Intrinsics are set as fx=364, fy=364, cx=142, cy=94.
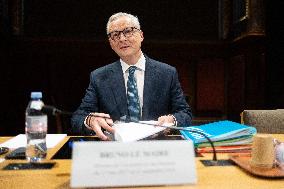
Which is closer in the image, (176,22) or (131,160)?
(131,160)

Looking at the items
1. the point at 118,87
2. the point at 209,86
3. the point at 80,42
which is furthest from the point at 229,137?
the point at 209,86

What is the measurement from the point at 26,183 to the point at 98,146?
0.30 metres

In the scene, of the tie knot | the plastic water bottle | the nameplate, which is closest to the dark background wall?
the tie knot

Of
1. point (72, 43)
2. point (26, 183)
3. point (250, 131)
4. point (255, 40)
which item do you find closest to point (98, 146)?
point (26, 183)

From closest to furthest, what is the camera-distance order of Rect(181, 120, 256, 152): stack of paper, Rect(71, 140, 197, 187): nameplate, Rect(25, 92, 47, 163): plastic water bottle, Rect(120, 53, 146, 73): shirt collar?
Rect(71, 140, 197, 187): nameplate
Rect(25, 92, 47, 163): plastic water bottle
Rect(181, 120, 256, 152): stack of paper
Rect(120, 53, 146, 73): shirt collar

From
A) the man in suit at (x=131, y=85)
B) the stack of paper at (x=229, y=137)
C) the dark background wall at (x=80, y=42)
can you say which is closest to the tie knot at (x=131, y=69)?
the man in suit at (x=131, y=85)

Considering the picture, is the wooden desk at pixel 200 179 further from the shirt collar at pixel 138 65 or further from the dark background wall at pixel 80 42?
the dark background wall at pixel 80 42

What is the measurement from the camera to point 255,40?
4.76 metres

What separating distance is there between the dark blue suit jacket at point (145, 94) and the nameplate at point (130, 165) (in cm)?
138

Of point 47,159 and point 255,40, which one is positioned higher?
point 255,40

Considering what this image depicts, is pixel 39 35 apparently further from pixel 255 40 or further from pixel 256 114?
pixel 256 114

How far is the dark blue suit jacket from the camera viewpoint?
7.95 feet

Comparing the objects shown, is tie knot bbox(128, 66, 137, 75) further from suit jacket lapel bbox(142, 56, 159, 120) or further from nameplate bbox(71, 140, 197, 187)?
nameplate bbox(71, 140, 197, 187)

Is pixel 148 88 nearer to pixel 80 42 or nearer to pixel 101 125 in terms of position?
pixel 101 125
